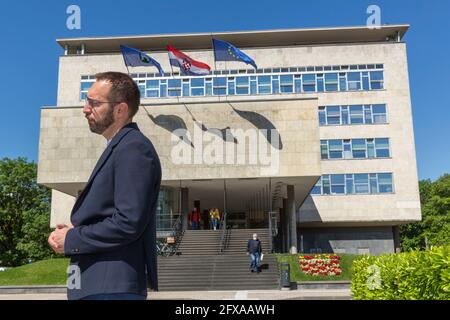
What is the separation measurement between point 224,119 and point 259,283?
38.4 ft

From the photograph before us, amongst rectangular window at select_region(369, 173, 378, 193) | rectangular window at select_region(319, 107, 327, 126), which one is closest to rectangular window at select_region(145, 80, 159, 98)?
rectangular window at select_region(319, 107, 327, 126)

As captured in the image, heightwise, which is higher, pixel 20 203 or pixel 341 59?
pixel 341 59

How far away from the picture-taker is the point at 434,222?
208 feet

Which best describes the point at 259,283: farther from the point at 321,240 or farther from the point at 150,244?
the point at 321,240

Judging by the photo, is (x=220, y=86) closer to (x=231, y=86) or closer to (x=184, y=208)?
(x=231, y=86)

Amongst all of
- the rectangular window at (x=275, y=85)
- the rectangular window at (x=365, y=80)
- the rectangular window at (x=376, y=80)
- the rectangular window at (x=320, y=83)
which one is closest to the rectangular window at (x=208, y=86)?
the rectangular window at (x=275, y=85)

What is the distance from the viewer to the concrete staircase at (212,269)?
22672mm

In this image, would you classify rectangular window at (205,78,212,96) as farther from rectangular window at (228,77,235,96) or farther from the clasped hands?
the clasped hands

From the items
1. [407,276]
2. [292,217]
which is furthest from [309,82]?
[407,276]

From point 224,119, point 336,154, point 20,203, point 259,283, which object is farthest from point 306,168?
point 20,203

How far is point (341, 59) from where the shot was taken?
155ft

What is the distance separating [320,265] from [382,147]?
24.0 metres

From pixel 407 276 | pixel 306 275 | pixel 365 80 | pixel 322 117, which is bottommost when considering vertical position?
pixel 306 275

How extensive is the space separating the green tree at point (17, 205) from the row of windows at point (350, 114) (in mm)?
32194
